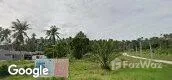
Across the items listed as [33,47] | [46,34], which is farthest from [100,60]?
[33,47]

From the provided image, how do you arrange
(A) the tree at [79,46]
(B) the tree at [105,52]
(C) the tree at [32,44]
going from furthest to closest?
(C) the tree at [32,44], (A) the tree at [79,46], (B) the tree at [105,52]

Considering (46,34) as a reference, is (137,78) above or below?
below

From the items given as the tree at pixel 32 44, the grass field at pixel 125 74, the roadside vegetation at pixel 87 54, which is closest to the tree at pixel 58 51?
the roadside vegetation at pixel 87 54

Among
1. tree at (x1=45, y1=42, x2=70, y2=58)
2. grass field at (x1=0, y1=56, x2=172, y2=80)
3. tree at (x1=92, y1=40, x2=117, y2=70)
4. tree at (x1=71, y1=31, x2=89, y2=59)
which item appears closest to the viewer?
grass field at (x1=0, y1=56, x2=172, y2=80)

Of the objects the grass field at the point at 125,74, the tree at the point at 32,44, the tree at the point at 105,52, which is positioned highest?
the tree at the point at 32,44

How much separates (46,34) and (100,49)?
62.0 meters

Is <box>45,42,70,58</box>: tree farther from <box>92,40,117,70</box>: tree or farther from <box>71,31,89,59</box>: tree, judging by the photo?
<box>92,40,117,70</box>: tree

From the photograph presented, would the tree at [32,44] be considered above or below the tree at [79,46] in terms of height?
above

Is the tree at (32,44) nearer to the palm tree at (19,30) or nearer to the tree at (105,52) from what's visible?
the palm tree at (19,30)

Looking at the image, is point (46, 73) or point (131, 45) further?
point (131, 45)

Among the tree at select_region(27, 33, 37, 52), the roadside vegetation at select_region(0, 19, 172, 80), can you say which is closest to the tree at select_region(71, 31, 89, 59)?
the roadside vegetation at select_region(0, 19, 172, 80)

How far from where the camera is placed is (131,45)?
15088 cm

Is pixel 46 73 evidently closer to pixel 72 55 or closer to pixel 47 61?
pixel 47 61

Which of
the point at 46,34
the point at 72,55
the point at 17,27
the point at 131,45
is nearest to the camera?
the point at 72,55
